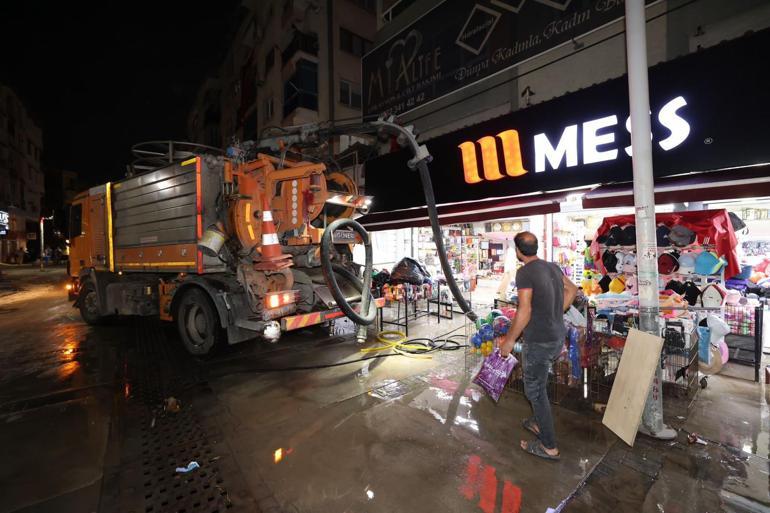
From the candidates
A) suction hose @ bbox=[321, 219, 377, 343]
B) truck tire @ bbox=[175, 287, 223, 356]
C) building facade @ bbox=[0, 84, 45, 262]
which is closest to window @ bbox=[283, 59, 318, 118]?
truck tire @ bbox=[175, 287, 223, 356]

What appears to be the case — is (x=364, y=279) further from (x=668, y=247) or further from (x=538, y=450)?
(x=668, y=247)

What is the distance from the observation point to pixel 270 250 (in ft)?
18.4

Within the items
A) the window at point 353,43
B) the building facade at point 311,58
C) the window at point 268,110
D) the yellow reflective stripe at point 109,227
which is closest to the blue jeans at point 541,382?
the yellow reflective stripe at point 109,227

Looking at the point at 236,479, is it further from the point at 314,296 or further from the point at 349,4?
the point at 349,4

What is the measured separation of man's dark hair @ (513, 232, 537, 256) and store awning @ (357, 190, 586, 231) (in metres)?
3.94

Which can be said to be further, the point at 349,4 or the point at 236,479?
the point at 349,4

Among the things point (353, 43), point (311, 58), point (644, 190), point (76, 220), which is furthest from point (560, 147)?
point (353, 43)

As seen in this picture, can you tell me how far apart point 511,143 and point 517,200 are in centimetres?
119

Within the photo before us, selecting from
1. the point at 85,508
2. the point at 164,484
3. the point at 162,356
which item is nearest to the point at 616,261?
the point at 164,484

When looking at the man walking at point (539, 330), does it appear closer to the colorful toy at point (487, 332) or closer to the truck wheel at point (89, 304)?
the colorful toy at point (487, 332)

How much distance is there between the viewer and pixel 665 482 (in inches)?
108

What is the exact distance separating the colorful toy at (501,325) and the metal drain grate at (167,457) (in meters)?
3.35

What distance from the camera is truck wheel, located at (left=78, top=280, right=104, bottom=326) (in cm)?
838

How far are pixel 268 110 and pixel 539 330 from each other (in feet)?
68.8
